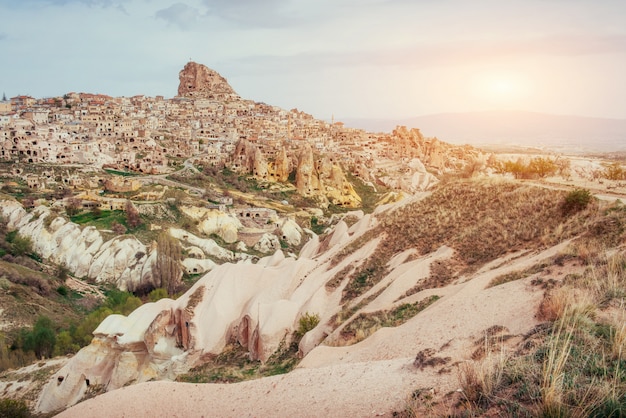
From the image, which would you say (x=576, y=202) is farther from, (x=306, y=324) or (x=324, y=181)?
(x=324, y=181)

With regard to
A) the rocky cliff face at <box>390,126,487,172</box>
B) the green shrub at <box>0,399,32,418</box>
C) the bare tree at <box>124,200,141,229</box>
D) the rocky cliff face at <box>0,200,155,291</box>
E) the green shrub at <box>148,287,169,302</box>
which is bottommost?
the green shrub at <box>148,287,169,302</box>

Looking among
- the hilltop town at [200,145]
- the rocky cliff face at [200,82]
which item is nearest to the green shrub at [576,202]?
the hilltop town at [200,145]

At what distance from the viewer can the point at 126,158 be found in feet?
207

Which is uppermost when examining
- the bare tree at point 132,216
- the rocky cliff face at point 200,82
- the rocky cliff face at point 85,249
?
the rocky cliff face at point 200,82

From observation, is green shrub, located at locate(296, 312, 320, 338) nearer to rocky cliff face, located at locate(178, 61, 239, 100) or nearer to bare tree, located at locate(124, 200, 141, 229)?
bare tree, located at locate(124, 200, 141, 229)

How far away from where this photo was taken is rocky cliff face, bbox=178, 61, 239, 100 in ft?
443

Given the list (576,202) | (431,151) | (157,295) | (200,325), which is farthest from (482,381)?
(431,151)

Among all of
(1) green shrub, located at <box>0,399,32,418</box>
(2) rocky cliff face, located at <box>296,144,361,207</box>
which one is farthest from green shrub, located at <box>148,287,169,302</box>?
(2) rocky cliff face, located at <box>296,144,361,207</box>

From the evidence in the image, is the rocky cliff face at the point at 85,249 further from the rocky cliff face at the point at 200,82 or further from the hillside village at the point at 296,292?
the rocky cliff face at the point at 200,82

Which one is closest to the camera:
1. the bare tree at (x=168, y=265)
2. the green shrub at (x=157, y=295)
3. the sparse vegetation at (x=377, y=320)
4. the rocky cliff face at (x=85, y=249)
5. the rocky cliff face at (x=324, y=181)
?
the sparse vegetation at (x=377, y=320)

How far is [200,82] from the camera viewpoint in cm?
13612

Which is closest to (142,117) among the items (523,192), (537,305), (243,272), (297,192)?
(297,192)

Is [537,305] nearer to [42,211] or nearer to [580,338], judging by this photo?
[580,338]

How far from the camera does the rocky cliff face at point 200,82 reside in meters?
135
